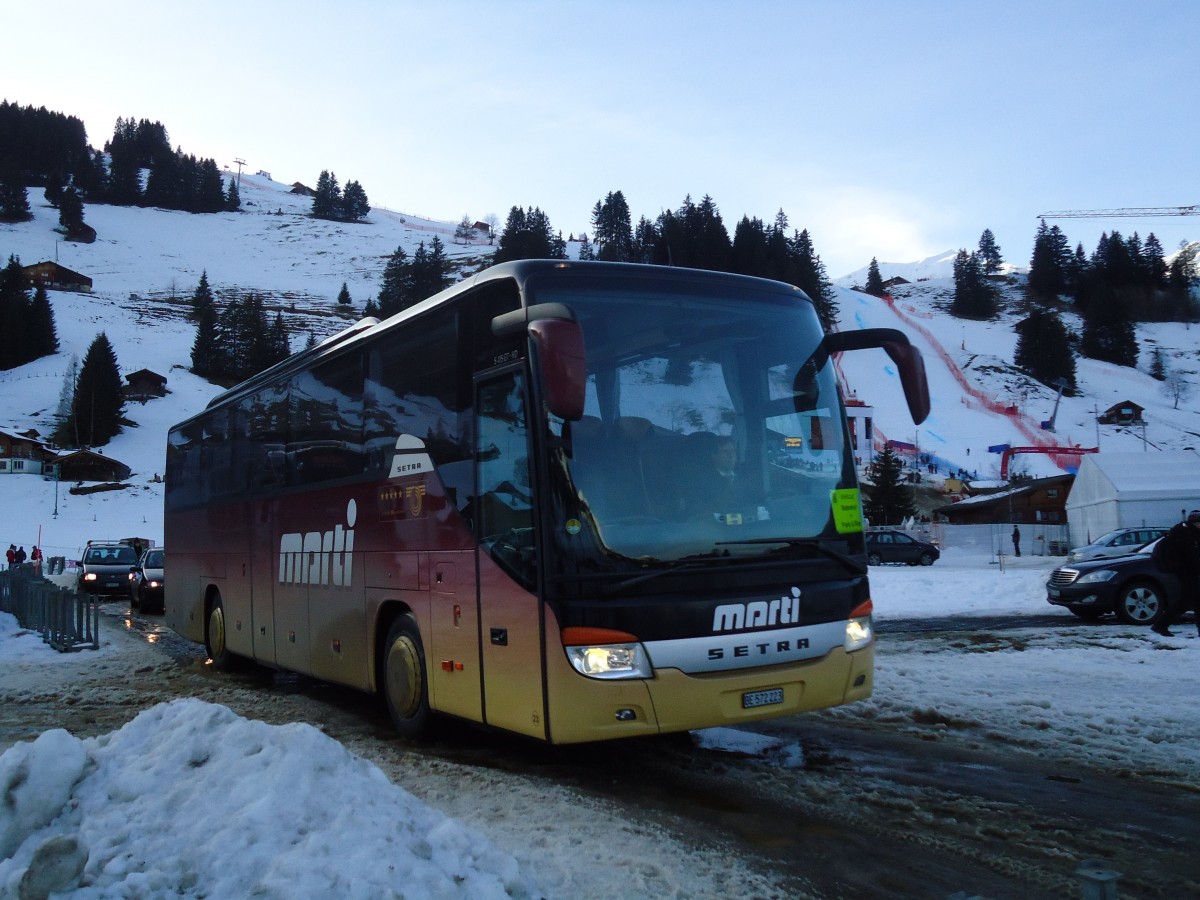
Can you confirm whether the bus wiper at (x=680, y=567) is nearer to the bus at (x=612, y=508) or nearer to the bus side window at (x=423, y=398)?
the bus at (x=612, y=508)

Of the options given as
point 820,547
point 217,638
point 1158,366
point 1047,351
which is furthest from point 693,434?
point 1158,366

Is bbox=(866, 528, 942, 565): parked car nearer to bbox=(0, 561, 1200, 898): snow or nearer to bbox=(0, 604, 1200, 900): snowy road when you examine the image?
bbox=(0, 604, 1200, 900): snowy road

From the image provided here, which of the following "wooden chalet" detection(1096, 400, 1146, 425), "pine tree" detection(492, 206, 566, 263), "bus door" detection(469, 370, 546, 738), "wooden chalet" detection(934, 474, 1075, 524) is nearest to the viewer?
"bus door" detection(469, 370, 546, 738)

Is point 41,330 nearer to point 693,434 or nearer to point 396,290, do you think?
point 396,290

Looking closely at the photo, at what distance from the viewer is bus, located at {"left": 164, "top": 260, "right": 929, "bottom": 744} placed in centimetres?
589

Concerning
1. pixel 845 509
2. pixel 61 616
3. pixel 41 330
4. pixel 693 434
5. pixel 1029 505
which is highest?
pixel 41 330

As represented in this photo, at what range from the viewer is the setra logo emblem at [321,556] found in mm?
8891

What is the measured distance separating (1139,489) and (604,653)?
46.7m

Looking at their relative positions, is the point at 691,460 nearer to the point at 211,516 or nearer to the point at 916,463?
the point at 211,516

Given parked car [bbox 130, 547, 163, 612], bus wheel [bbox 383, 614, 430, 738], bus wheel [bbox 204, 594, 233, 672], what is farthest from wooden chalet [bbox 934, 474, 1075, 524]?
bus wheel [bbox 383, 614, 430, 738]

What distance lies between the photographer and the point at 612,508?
A: 597cm

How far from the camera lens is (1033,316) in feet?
471

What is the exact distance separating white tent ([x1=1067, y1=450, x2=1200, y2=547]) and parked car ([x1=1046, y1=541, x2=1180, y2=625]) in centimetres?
3075

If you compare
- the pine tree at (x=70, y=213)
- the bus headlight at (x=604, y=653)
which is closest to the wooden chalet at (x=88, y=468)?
the bus headlight at (x=604, y=653)
